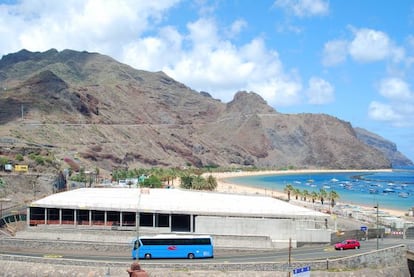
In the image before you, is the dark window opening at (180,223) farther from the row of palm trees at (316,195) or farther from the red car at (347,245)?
the row of palm trees at (316,195)

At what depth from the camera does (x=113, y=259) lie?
153ft

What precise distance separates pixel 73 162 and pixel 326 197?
244 ft

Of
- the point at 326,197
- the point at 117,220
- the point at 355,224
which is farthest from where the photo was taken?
the point at 326,197

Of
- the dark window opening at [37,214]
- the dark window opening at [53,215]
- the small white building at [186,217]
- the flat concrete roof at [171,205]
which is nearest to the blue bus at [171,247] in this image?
the small white building at [186,217]

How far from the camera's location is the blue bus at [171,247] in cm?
4731

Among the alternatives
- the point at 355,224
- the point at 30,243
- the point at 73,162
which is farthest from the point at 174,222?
the point at 73,162

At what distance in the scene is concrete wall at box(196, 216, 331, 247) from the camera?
55.5 metres

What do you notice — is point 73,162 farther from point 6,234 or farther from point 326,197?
point 6,234

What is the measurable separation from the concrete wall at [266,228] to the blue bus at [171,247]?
8.35m

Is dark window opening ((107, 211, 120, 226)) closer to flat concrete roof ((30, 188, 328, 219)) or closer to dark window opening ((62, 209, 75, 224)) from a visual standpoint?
flat concrete roof ((30, 188, 328, 219))

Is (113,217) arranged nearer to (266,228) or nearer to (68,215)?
Answer: (68,215)

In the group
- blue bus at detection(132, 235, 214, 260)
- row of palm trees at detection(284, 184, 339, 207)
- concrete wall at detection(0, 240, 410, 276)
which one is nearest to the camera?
concrete wall at detection(0, 240, 410, 276)

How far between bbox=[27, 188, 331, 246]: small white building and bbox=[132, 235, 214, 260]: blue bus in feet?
25.5

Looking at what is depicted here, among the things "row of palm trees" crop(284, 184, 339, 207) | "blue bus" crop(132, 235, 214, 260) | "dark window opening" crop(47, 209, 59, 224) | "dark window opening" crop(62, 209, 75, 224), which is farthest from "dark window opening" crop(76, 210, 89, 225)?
"row of palm trees" crop(284, 184, 339, 207)
